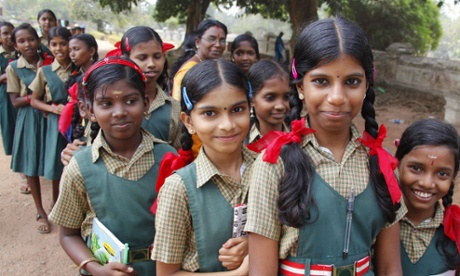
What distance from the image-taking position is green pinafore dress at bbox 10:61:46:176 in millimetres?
3764

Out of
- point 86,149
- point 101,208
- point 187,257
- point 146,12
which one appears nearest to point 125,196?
point 101,208

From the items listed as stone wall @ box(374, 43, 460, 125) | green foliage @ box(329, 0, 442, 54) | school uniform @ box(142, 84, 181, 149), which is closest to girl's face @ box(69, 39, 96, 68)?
school uniform @ box(142, 84, 181, 149)

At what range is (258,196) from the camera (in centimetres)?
A: 133

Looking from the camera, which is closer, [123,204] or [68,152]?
[123,204]

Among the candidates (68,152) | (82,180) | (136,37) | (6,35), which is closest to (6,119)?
(6,35)

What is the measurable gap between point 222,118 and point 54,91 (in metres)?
2.41

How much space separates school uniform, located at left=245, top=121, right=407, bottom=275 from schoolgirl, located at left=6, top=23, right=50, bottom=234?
302cm

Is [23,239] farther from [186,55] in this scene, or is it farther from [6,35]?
[6,35]

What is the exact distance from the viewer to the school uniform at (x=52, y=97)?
11.2ft

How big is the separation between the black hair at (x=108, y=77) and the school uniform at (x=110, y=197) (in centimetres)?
23

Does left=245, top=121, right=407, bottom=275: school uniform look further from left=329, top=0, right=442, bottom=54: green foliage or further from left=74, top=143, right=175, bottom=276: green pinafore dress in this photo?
left=329, top=0, right=442, bottom=54: green foliage

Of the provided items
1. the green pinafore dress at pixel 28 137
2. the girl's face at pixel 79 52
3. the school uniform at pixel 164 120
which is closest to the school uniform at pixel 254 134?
the school uniform at pixel 164 120

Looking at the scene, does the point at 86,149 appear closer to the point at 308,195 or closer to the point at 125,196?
the point at 125,196

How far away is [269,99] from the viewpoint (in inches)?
98.8
